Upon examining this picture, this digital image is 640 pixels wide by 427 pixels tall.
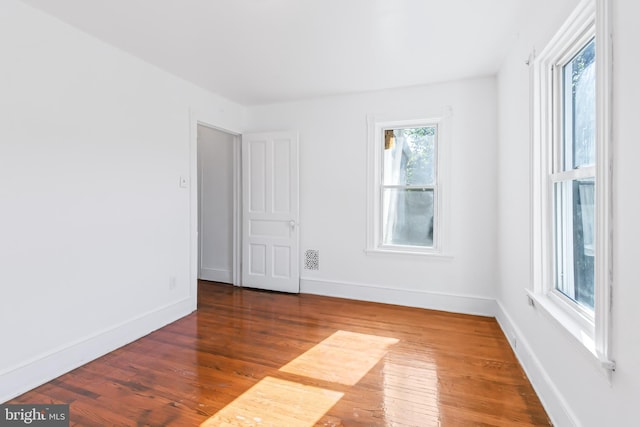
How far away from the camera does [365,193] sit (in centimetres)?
410

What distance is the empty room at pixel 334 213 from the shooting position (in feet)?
5.77

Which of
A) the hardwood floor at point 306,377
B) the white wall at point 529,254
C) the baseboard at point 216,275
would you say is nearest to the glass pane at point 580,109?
the white wall at point 529,254

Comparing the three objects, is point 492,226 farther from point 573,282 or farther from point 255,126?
point 255,126

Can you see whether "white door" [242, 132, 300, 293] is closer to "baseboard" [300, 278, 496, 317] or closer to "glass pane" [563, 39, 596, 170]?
"baseboard" [300, 278, 496, 317]

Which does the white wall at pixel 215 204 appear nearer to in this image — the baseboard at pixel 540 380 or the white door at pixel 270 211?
the white door at pixel 270 211

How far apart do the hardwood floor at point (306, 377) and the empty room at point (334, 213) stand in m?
0.02

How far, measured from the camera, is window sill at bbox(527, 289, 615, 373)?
4.42 feet

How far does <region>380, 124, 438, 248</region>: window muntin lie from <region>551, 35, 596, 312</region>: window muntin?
1.79 m

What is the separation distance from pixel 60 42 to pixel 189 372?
8.41ft

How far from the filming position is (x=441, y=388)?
7.35 feet

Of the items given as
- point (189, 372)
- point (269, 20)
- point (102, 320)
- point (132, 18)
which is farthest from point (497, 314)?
point (132, 18)

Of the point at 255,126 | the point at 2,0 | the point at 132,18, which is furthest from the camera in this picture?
the point at 255,126

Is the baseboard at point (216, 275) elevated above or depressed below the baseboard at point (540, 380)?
above

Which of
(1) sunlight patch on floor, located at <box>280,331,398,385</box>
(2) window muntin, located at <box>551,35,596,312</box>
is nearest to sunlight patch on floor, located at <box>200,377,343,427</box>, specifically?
(1) sunlight patch on floor, located at <box>280,331,398,385</box>
